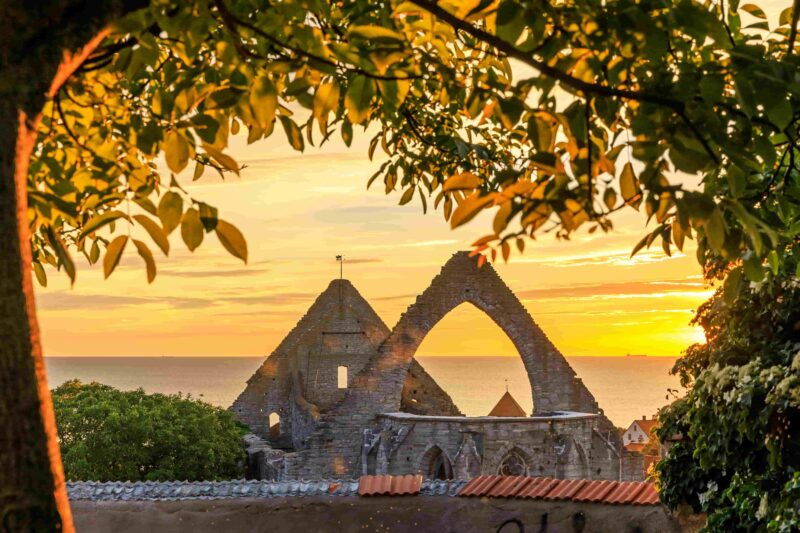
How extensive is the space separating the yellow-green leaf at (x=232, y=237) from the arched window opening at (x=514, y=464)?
112ft

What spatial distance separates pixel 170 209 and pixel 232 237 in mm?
320

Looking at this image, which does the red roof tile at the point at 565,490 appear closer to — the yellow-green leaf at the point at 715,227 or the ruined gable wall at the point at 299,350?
the yellow-green leaf at the point at 715,227

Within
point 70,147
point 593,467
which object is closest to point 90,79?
point 70,147

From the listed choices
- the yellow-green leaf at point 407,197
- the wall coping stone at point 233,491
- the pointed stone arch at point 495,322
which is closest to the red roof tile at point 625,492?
the wall coping stone at point 233,491

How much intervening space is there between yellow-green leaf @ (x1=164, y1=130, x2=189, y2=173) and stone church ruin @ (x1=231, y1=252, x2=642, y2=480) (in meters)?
32.2

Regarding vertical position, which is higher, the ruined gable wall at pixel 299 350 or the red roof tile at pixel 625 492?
the ruined gable wall at pixel 299 350

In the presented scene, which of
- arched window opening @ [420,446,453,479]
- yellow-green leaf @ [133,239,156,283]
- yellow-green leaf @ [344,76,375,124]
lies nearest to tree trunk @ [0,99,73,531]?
yellow-green leaf @ [133,239,156,283]

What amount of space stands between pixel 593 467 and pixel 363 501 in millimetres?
25310

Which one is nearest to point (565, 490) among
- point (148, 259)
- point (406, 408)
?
point (148, 259)

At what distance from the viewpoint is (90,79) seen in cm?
579

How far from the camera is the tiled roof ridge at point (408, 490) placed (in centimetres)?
1451

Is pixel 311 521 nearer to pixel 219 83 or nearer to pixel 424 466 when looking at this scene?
pixel 219 83

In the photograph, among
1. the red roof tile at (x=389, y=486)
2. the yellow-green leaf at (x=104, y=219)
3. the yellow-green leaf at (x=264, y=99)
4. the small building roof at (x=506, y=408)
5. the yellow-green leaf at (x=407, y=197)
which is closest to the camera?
the yellow-green leaf at (x=104, y=219)

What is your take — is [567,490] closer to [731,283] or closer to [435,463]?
[731,283]
